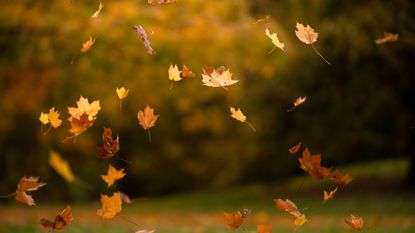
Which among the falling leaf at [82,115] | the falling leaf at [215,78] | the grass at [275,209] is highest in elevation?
the grass at [275,209]

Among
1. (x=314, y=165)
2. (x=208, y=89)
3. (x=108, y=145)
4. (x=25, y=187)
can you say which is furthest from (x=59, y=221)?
(x=208, y=89)

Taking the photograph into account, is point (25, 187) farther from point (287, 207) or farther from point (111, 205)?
point (287, 207)

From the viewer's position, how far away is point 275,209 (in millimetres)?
13969

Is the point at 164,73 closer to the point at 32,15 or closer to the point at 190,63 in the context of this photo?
the point at 190,63

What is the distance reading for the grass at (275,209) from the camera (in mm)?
9109

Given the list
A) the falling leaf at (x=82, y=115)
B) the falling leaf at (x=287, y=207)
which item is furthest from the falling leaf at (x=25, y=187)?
→ the falling leaf at (x=287, y=207)

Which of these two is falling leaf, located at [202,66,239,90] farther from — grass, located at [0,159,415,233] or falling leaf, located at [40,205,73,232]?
grass, located at [0,159,415,233]

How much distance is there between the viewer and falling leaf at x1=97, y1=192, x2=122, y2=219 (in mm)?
3441

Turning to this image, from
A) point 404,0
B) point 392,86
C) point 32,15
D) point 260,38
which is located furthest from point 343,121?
point 404,0

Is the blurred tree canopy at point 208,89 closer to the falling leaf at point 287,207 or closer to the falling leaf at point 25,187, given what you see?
the falling leaf at point 25,187

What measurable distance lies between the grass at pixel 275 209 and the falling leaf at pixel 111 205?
11.5ft

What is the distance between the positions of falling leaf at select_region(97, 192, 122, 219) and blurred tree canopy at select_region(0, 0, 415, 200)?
91 centimetres

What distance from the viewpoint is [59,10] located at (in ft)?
32.1

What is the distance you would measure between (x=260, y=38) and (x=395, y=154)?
513 inches
